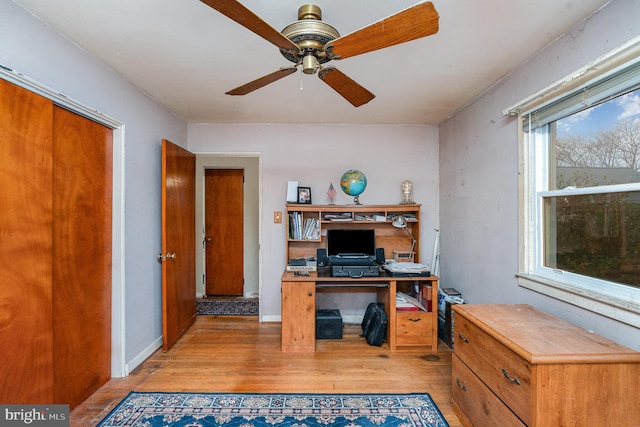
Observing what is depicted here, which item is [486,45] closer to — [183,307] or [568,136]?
[568,136]

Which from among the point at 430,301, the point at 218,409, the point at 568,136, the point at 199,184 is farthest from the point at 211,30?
the point at 199,184

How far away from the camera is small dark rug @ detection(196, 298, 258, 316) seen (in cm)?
388

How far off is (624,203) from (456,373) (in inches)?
52.8

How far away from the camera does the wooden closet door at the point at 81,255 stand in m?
1.87

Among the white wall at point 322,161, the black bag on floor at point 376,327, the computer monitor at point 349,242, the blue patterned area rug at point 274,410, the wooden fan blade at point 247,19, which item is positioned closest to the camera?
the wooden fan blade at point 247,19

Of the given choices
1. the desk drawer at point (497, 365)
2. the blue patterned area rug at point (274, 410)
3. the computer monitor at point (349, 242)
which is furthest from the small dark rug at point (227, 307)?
the desk drawer at point (497, 365)

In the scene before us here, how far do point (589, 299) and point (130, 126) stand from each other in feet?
11.0

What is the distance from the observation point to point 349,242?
324cm

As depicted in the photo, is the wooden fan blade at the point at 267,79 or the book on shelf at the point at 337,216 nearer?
the wooden fan blade at the point at 267,79

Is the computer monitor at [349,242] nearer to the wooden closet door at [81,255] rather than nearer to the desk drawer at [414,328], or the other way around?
the desk drawer at [414,328]

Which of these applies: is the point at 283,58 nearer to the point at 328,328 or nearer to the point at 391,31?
the point at 391,31

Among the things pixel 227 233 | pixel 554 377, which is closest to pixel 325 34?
pixel 554 377

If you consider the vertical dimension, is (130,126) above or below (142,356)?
above

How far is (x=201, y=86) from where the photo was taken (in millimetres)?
2525
